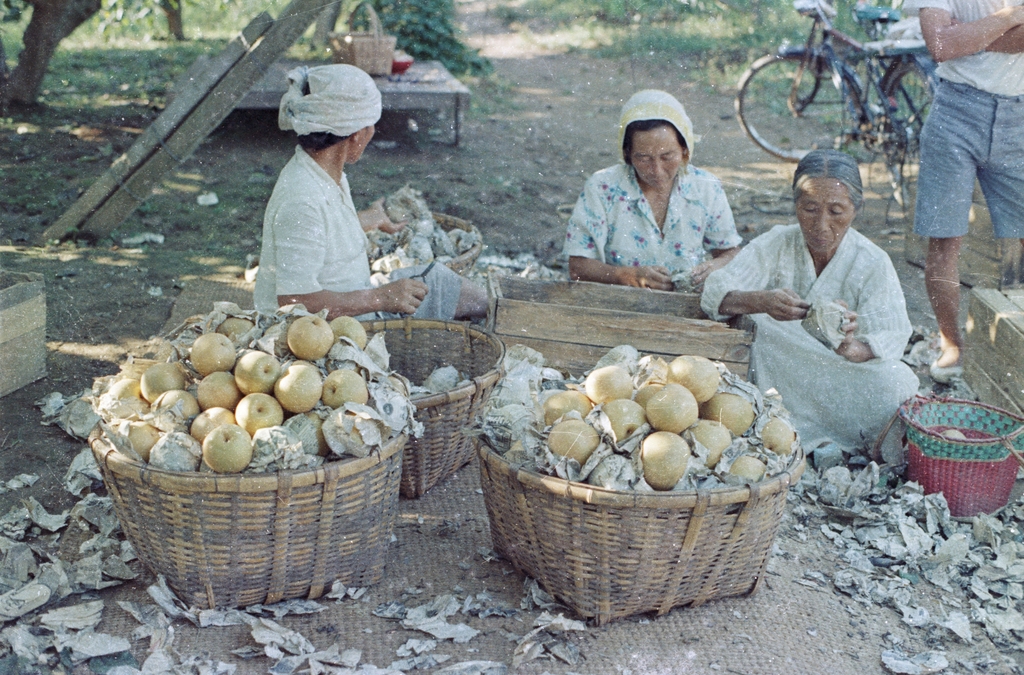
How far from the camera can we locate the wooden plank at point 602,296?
383 centimetres

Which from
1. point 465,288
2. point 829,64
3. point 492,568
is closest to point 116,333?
point 465,288

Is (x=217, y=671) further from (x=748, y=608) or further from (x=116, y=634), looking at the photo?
(x=748, y=608)

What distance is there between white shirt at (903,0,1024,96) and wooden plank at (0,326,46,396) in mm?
3905

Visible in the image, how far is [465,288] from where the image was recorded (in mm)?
4117

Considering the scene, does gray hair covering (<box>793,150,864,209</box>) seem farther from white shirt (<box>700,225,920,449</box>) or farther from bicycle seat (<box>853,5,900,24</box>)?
Answer: bicycle seat (<box>853,5,900,24</box>)

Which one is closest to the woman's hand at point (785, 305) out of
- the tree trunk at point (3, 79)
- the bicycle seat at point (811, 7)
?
A: the bicycle seat at point (811, 7)

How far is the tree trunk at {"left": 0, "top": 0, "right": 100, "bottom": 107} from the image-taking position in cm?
744

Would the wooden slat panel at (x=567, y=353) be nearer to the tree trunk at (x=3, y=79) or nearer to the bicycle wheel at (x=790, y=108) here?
the bicycle wheel at (x=790, y=108)

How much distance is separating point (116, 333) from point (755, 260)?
2.93m

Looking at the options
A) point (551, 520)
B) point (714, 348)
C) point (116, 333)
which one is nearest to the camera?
point (551, 520)

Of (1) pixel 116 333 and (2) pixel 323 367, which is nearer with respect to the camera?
(2) pixel 323 367

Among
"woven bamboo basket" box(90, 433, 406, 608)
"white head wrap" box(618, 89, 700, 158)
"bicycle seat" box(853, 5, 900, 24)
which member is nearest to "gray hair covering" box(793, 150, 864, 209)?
"white head wrap" box(618, 89, 700, 158)

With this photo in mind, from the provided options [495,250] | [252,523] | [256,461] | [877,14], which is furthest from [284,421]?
[877,14]

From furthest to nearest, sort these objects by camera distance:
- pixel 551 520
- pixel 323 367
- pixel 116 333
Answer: pixel 116 333 < pixel 323 367 < pixel 551 520
